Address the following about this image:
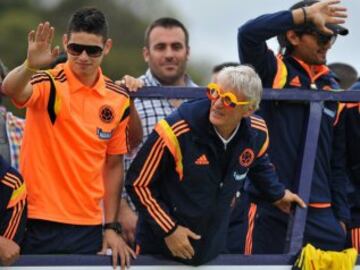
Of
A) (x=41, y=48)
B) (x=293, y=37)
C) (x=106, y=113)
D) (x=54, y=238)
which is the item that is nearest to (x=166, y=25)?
(x=293, y=37)

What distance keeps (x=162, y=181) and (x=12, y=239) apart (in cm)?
84

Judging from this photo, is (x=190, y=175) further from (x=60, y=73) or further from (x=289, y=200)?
(x=60, y=73)

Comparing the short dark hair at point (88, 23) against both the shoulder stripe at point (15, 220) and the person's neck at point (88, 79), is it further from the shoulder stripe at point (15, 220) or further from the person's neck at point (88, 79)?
the shoulder stripe at point (15, 220)

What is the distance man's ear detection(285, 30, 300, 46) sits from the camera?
21.2 ft

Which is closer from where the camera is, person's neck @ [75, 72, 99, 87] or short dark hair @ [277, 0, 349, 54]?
person's neck @ [75, 72, 99, 87]

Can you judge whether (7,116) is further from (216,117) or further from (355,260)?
(355,260)

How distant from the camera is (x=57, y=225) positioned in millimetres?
5875

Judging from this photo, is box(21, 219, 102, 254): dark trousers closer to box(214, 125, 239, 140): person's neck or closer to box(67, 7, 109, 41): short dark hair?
box(214, 125, 239, 140): person's neck

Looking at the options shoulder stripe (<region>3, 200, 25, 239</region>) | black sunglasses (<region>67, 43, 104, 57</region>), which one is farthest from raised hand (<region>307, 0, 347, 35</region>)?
shoulder stripe (<region>3, 200, 25, 239</region>)

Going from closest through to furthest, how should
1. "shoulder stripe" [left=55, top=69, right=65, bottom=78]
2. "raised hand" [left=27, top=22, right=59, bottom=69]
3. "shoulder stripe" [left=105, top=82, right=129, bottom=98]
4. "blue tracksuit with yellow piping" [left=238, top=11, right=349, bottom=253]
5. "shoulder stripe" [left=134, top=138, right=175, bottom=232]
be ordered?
1. "raised hand" [left=27, top=22, right=59, bottom=69]
2. "shoulder stripe" [left=134, top=138, right=175, bottom=232]
3. "shoulder stripe" [left=55, top=69, right=65, bottom=78]
4. "shoulder stripe" [left=105, top=82, right=129, bottom=98]
5. "blue tracksuit with yellow piping" [left=238, top=11, right=349, bottom=253]

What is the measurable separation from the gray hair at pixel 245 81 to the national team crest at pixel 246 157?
280 millimetres

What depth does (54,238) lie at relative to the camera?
19.4 ft

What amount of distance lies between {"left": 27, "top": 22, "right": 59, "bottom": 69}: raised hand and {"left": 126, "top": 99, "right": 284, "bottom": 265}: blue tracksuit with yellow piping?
685 mm

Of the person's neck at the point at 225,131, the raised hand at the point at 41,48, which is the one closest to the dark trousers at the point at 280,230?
the person's neck at the point at 225,131
